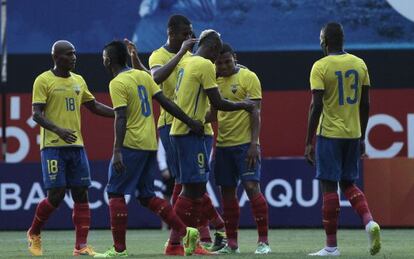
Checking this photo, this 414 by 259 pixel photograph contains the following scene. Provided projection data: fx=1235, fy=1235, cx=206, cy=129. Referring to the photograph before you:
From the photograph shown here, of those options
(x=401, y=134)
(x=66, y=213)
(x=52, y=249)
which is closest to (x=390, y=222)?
(x=401, y=134)

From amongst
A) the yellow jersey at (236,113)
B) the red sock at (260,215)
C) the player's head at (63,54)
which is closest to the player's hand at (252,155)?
the yellow jersey at (236,113)

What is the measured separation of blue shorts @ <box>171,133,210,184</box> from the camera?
11.6m

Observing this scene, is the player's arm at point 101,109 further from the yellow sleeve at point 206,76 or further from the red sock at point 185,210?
the yellow sleeve at point 206,76

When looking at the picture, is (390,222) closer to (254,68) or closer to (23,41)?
(254,68)

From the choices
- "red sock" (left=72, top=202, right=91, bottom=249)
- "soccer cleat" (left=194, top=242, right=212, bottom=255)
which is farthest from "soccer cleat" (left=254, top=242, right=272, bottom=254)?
"red sock" (left=72, top=202, right=91, bottom=249)

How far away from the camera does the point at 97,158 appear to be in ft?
69.8

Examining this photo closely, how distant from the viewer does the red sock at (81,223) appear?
12.7 metres

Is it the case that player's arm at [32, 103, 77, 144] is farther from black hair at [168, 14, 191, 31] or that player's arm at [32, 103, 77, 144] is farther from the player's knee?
black hair at [168, 14, 191, 31]

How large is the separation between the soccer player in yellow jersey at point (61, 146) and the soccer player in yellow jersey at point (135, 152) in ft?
3.82

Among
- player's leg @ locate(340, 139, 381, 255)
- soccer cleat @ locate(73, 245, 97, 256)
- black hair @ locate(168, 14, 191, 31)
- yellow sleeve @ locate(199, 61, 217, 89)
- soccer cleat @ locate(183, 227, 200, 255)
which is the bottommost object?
soccer cleat @ locate(73, 245, 97, 256)

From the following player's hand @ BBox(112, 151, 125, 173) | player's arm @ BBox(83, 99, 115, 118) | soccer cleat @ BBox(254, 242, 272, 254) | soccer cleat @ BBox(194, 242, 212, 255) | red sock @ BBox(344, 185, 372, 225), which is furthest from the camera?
player's arm @ BBox(83, 99, 115, 118)

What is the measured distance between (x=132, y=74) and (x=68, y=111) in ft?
4.68

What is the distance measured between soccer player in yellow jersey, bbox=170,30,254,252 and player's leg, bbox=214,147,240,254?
3.00 feet

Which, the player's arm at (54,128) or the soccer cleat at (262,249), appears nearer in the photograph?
the soccer cleat at (262,249)
